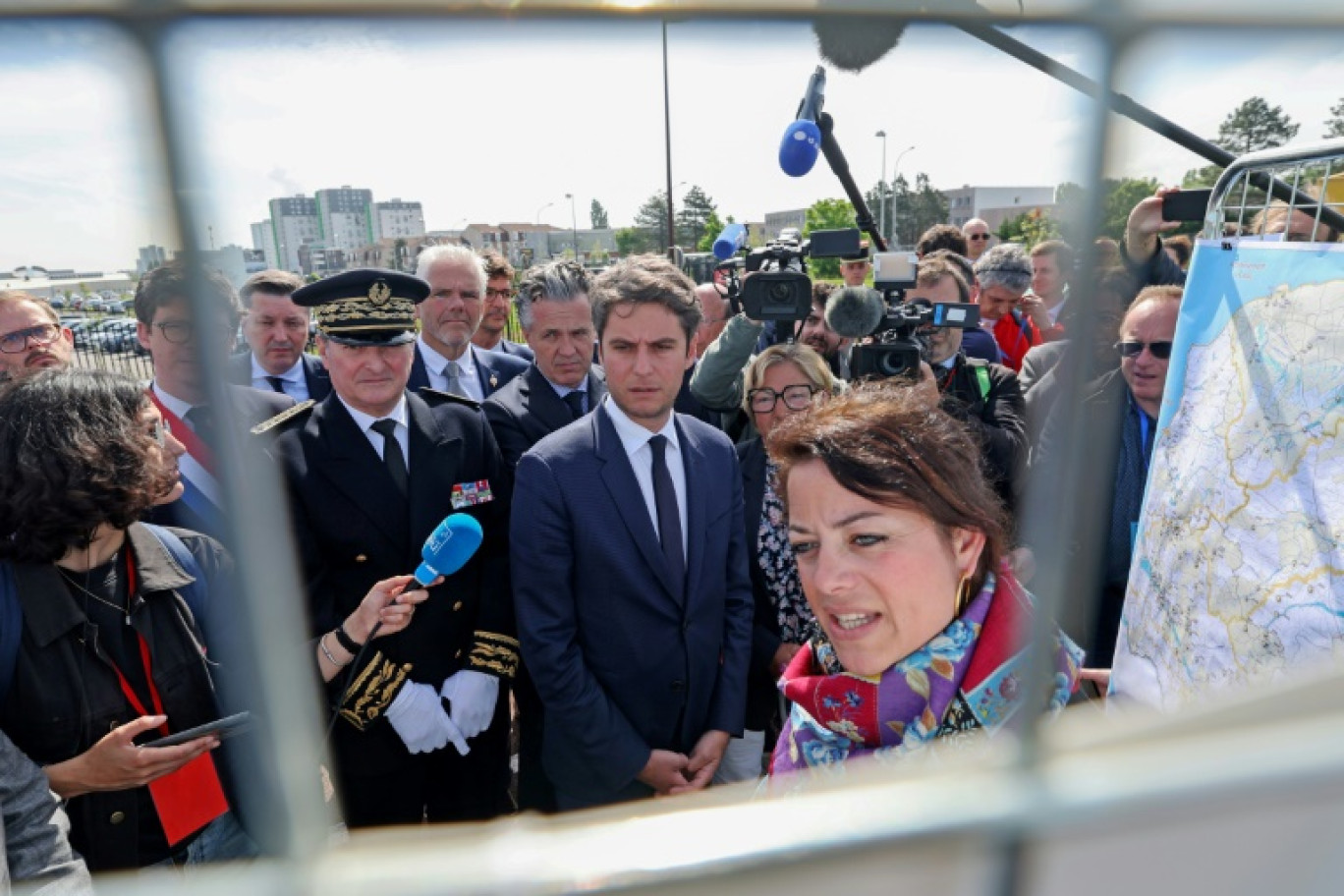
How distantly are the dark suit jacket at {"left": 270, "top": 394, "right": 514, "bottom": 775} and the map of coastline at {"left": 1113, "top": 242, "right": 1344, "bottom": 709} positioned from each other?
5.90 feet

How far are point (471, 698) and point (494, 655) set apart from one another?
0.46 ft

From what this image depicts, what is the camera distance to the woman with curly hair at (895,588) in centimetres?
142

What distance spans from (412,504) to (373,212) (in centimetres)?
192

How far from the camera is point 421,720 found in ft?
7.80

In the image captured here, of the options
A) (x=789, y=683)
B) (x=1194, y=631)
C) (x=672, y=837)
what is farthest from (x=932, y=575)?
(x=672, y=837)

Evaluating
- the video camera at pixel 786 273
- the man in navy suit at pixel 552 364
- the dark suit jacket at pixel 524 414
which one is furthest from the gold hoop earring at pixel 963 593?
the man in navy suit at pixel 552 364

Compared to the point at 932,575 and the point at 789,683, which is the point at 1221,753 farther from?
the point at 789,683

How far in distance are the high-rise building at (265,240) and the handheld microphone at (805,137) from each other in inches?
13.8

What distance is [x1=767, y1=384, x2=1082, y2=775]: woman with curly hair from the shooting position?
56.1 inches

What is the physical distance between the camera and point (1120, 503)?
264 cm

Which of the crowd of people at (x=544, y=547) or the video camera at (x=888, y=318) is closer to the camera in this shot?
Answer: the crowd of people at (x=544, y=547)

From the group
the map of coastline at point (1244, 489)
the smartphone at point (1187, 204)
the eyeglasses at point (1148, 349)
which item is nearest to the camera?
the map of coastline at point (1244, 489)

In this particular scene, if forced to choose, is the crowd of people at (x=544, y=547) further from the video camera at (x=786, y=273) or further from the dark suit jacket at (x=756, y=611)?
the video camera at (x=786, y=273)

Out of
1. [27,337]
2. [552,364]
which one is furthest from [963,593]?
[27,337]
